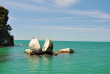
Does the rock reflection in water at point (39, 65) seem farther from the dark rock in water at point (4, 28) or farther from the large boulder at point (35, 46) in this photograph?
the dark rock in water at point (4, 28)

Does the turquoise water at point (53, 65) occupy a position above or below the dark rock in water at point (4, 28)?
below

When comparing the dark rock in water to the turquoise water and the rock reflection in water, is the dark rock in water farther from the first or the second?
the rock reflection in water

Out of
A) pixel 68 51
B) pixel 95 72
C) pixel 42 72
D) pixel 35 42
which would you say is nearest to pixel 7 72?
pixel 42 72

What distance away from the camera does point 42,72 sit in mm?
20859

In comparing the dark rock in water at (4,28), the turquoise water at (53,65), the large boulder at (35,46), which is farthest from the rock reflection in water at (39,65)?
the dark rock in water at (4,28)

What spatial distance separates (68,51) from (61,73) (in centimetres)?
2705

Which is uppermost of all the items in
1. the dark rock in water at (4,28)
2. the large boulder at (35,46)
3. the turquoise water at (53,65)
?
the dark rock in water at (4,28)

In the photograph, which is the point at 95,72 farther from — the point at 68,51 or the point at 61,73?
the point at 68,51

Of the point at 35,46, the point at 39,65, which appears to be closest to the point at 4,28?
the point at 35,46

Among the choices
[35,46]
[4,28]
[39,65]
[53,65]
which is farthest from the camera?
[4,28]

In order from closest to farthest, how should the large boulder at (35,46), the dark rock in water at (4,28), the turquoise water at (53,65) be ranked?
1. the turquoise water at (53,65)
2. the large boulder at (35,46)
3. the dark rock in water at (4,28)

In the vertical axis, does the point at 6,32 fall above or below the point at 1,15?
below

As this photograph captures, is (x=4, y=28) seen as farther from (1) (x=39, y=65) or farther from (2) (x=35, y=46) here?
(1) (x=39, y=65)

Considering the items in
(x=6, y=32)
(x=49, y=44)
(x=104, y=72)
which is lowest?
(x=104, y=72)
